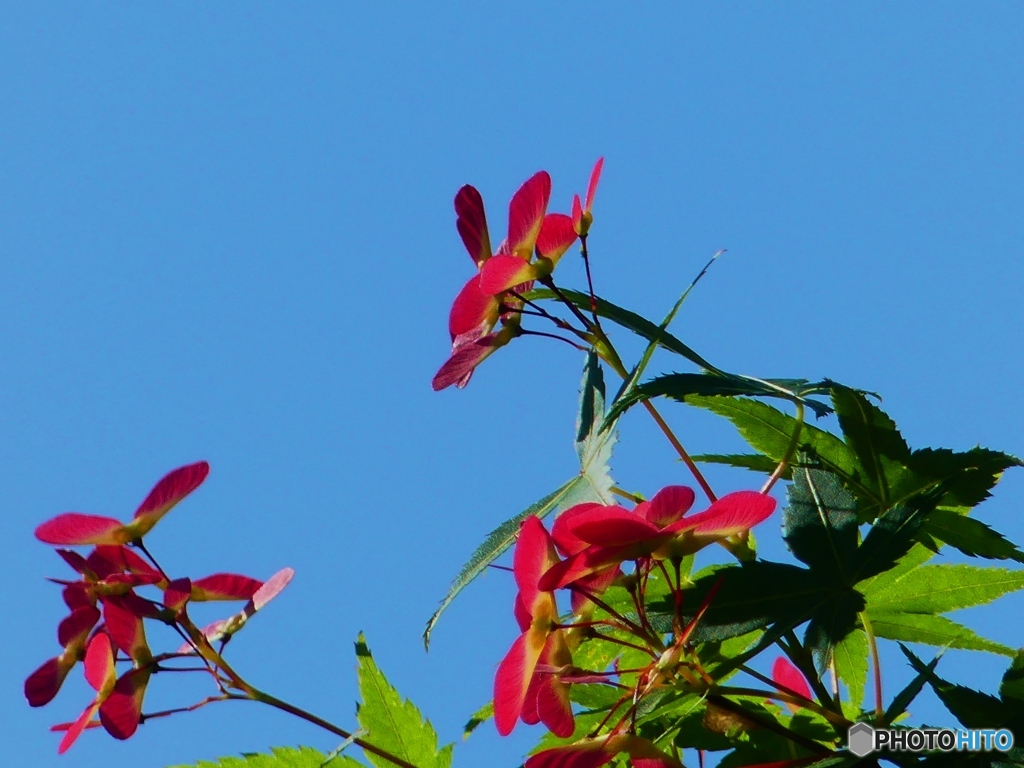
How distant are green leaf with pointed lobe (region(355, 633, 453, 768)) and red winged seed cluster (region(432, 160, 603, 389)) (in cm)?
48

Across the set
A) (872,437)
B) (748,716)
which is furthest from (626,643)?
(872,437)

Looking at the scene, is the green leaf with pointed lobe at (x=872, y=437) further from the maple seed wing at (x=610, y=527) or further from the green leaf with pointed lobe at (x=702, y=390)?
the maple seed wing at (x=610, y=527)

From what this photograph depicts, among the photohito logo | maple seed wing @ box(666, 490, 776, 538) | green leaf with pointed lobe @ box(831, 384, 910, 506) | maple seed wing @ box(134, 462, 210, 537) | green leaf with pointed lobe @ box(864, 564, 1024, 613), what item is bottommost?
the photohito logo

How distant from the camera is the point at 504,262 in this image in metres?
1.29

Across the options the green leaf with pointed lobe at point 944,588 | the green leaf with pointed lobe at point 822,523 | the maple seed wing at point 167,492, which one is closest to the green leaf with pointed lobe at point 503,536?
the green leaf with pointed lobe at point 822,523

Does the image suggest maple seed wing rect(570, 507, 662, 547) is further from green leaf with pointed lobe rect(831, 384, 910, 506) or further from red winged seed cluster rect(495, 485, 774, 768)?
green leaf with pointed lobe rect(831, 384, 910, 506)

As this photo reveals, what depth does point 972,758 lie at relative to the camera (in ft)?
3.57

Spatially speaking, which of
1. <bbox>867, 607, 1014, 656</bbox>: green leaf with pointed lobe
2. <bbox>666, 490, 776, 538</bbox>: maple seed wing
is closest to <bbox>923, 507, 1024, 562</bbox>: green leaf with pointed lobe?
<bbox>867, 607, 1014, 656</bbox>: green leaf with pointed lobe

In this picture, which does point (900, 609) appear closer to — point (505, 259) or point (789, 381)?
point (789, 381)

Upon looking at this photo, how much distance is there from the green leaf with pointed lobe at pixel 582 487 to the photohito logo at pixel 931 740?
369 millimetres

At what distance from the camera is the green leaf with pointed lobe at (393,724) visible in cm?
153

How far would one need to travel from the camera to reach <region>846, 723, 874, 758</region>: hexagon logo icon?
1.10m

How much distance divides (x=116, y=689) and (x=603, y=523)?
0.66 m

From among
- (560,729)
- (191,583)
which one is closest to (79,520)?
(191,583)
